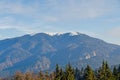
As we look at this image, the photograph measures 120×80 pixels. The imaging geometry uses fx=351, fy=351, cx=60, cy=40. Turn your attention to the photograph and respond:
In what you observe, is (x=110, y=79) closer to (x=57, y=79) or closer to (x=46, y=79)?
(x=57, y=79)

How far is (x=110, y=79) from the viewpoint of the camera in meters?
110

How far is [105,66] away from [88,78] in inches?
276

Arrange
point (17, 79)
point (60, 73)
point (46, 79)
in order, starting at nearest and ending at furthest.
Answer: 1. point (60, 73)
2. point (46, 79)
3. point (17, 79)

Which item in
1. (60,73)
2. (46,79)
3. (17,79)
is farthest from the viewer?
(17,79)

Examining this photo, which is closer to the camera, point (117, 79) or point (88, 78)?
point (88, 78)

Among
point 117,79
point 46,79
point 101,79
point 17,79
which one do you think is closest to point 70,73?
point 101,79

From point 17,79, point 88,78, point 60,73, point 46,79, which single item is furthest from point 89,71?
point 17,79

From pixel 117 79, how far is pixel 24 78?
8464cm

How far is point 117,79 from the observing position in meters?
116

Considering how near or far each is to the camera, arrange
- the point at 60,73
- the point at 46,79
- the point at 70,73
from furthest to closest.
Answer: the point at 46,79 < the point at 60,73 < the point at 70,73

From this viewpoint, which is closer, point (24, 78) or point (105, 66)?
point (105, 66)

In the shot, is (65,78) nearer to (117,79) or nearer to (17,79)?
(117,79)

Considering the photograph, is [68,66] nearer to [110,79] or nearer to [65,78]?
[65,78]

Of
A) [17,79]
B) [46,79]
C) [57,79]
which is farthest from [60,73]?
[17,79]
